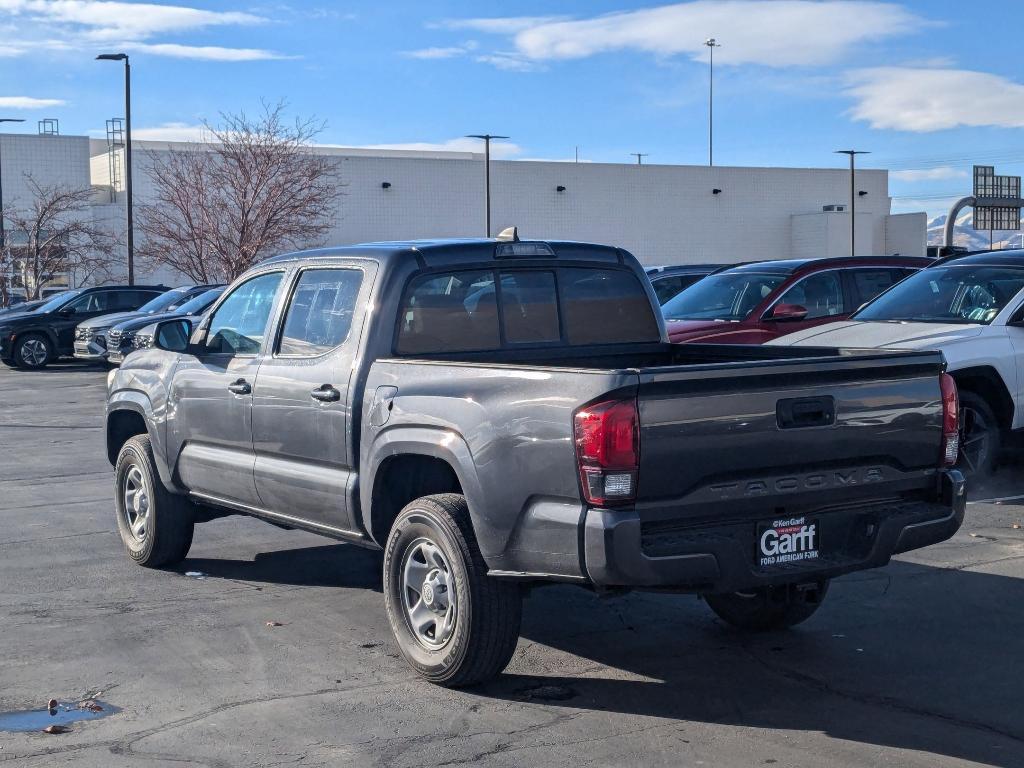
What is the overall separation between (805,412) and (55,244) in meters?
43.0

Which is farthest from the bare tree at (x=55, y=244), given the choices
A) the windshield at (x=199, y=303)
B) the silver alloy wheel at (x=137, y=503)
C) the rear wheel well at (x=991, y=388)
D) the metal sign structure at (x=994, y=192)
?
the rear wheel well at (x=991, y=388)

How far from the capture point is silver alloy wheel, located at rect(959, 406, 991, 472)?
1006 cm

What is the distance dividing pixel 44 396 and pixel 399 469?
1722cm

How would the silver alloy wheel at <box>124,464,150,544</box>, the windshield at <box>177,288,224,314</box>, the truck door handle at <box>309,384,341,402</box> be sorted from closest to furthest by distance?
the truck door handle at <box>309,384,341,402</box> → the silver alloy wheel at <box>124,464,150,544</box> → the windshield at <box>177,288,224,314</box>

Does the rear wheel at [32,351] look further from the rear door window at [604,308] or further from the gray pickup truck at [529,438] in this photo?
the rear door window at [604,308]

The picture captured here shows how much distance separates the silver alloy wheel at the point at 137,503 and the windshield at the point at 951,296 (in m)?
6.20

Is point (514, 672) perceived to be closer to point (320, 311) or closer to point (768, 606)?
point (768, 606)

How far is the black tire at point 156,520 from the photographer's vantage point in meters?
7.92

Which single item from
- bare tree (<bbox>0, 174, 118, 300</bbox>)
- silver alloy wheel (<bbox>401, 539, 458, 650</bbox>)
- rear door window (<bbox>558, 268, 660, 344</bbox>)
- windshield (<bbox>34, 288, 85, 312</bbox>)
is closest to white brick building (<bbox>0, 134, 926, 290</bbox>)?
bare tree (<bbox>0, 174, 118, 300</bbox>)

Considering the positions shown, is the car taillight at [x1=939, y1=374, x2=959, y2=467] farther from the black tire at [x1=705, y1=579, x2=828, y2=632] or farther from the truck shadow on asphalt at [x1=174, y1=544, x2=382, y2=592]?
the truck shadow on asphalt at [x1=174, y1=544, x2=382, y2=592]

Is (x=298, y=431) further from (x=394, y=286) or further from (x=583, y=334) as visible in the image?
(x=583, y=334)

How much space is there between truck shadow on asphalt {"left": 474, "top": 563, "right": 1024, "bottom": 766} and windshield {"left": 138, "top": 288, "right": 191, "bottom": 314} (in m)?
21.1

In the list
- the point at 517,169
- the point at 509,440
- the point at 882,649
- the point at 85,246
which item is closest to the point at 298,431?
the point at 509,440

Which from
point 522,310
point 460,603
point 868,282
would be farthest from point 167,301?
point 460,603
